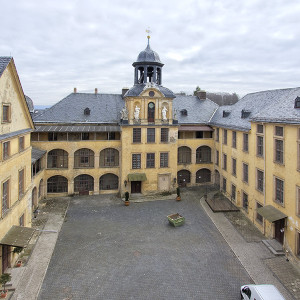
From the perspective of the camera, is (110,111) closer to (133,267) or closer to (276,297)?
(133,267)

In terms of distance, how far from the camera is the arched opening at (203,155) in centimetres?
4381

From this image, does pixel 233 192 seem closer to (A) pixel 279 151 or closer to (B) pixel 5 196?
(A) pixel 279 151

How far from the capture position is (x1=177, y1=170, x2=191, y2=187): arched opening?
43.6 meters

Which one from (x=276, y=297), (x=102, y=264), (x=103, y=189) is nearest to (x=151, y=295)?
(x=102, y=264)

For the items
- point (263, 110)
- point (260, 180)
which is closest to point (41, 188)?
point (260, 180)

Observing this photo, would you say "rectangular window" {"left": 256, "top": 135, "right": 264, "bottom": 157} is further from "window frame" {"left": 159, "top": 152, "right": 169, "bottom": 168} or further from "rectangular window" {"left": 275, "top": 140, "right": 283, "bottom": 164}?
"window frame" {"left": 159, "top": 152, "right": 169, "bottom": 168}

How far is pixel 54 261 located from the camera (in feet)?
70.1

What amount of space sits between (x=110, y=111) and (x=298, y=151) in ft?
94.1

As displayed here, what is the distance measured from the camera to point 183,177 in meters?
43.8

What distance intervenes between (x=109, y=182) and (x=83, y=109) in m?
12.4

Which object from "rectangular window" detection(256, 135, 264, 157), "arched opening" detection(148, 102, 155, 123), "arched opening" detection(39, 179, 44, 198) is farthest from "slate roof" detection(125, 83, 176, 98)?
"arched opening" detection(39, 179, 44, 198)

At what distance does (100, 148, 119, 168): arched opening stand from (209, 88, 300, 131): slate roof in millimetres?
16527

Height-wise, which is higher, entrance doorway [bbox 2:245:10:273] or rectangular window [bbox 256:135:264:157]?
rectangular window [bbox 256:135:264:157]

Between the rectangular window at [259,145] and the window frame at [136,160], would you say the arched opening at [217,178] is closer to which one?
the window frame at [136,160]
